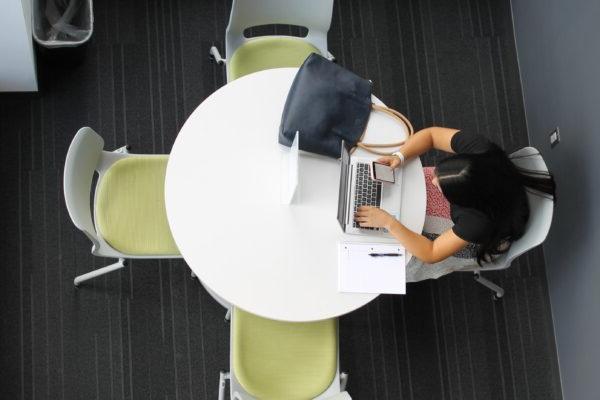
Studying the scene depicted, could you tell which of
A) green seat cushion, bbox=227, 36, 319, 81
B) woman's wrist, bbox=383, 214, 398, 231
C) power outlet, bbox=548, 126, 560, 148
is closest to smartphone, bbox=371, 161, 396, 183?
woman's wrist, bbox=383, 214, 398, 231

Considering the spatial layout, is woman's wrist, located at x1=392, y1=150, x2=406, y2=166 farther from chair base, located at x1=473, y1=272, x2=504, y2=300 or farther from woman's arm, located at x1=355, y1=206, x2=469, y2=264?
chair base, located at x1=473, y1=272, x2=504, y2=300

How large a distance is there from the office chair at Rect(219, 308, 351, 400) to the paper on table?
0.83ft

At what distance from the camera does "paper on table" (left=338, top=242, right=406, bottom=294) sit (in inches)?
82.8

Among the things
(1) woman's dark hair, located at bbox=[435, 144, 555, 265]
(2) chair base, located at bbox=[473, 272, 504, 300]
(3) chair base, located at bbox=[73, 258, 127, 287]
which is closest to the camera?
(1) woman's dark hair, located at bbox=[435, 144, 555, 265]

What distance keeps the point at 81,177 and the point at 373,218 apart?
1070mm

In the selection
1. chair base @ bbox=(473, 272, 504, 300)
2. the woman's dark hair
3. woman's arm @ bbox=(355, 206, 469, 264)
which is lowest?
chair base @ bbox=(473, 272, 504, 300)

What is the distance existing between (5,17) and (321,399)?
6.60 feet

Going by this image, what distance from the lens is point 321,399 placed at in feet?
7.17

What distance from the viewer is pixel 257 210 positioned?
215 cm

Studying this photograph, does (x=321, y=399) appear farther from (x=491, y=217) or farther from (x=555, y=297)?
(x=555, y=297)

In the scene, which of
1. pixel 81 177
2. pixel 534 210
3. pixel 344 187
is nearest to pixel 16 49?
pixel 81 177

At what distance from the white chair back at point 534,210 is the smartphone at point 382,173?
47 centimetres

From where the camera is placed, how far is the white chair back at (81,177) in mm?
2100

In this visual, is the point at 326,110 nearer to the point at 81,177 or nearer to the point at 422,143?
the point at 422,143
